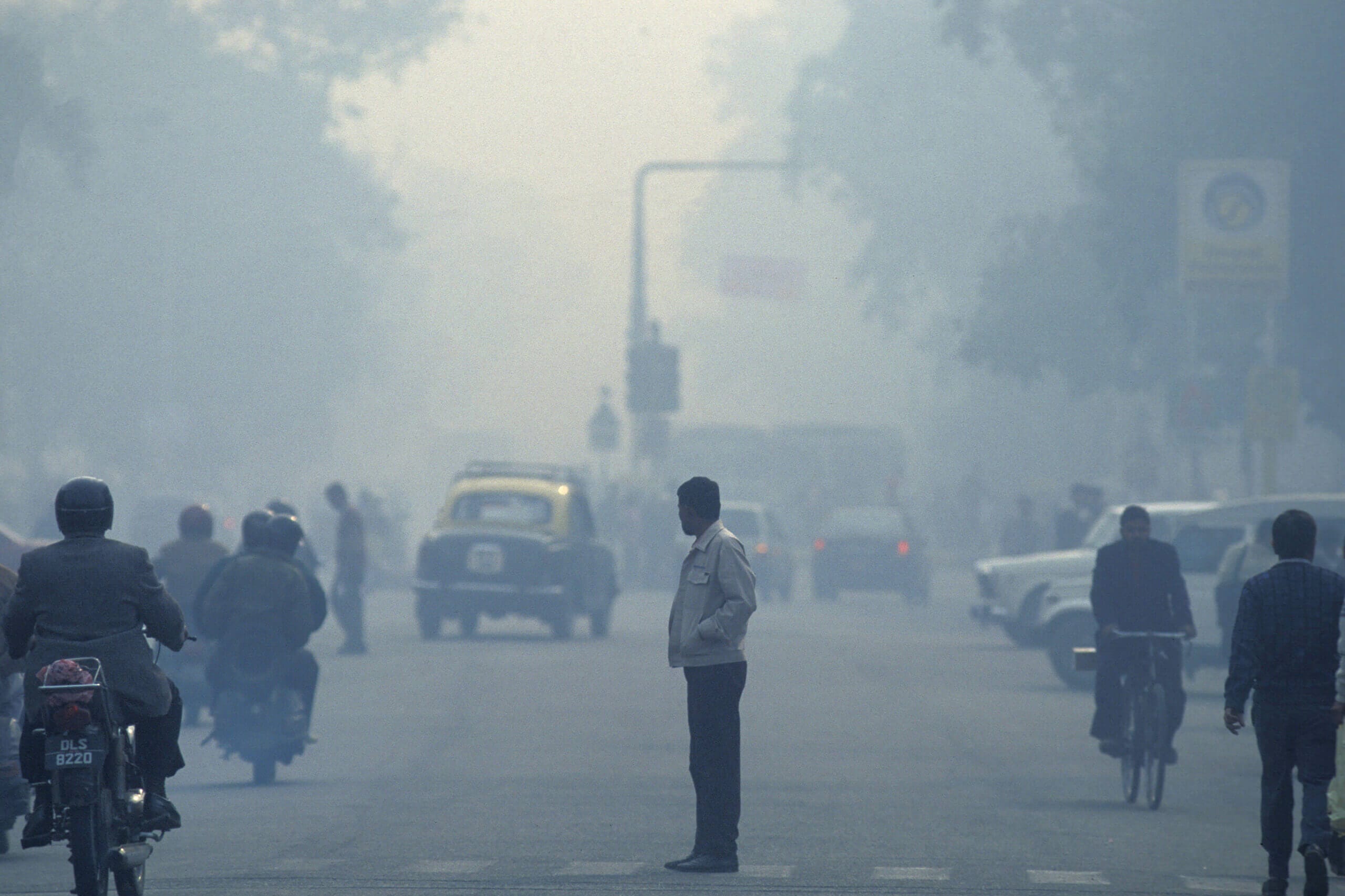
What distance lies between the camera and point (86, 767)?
8.85 m

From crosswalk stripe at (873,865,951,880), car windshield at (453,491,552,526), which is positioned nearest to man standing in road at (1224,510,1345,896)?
crosswalk stripe at (873,865,951,880)

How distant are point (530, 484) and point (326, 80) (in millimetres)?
24791

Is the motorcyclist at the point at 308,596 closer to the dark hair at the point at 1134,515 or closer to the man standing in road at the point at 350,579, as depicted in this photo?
the dark hair at the point at 1134,515

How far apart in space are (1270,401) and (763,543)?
15.1 m

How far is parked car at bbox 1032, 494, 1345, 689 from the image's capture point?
22.7 m

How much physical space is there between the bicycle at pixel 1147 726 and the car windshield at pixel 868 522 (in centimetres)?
2611

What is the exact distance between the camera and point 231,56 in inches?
2005

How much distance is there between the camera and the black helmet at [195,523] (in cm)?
1819

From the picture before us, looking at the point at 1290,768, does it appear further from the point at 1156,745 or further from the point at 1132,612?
the point at 1132,612

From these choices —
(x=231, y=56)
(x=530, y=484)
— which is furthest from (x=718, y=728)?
(x=231, y=56)

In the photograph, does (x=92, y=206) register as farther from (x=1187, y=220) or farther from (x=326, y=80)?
(x=1187, y=220)

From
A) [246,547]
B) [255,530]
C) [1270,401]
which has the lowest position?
[246,547]

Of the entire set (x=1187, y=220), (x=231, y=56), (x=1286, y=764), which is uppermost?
(x=231, y=56)

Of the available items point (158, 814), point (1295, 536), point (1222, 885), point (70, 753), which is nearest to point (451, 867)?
point (158, 814)
